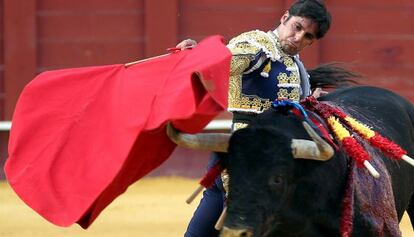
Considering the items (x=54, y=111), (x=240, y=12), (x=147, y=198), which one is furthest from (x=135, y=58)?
(x=54, y=111)

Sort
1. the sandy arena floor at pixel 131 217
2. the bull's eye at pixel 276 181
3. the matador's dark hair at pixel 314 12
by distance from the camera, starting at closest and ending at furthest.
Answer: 1. the bull's eye at pixel 276 181
2. the matador's dark hair at pixel 314 12
3. the sandy arena floor at pixel 131 217

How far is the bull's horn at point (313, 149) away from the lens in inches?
115

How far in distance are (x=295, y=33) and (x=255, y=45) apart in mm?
136

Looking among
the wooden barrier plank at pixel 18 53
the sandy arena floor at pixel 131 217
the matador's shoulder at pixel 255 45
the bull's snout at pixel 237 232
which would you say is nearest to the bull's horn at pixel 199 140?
the bull's snout at pixel 237 232

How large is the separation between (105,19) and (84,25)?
16 cm

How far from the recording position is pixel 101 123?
3143mm

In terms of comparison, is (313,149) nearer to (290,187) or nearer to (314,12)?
(290,187)

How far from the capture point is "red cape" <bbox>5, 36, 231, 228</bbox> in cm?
294

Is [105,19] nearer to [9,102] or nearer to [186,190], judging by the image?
[9,102]

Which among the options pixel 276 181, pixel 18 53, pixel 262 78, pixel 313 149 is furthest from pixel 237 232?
pixel 18 53

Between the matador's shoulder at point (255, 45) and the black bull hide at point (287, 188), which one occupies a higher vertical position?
the matador's shoulder at point (255, 45)

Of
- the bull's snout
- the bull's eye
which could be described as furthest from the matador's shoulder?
the bull's snout

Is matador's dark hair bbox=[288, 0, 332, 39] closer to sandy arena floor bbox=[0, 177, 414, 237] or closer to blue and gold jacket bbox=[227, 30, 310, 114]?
blue and gold jacket bbox=[227, 30, 310, 114]

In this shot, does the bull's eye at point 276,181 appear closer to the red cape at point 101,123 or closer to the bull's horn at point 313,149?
the bull's horn at point 313,149
